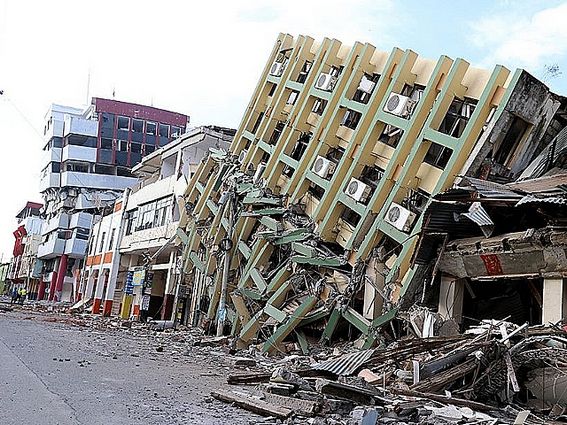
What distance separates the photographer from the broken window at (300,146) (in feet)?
57.5

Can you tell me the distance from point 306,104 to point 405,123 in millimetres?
4991

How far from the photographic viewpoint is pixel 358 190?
44.4 feet

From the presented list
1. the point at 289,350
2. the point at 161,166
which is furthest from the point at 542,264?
the point at 161,166

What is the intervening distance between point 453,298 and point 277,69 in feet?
38.7

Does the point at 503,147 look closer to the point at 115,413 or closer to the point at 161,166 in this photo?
the point at 115,413

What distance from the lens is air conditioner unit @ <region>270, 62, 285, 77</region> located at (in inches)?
797

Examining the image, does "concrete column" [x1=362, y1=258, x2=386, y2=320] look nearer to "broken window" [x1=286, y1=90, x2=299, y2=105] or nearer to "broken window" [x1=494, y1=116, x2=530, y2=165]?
"broken window" [x1=494, y1=116, x2=530, y2=165]

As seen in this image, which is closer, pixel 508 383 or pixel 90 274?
pixel 508 383

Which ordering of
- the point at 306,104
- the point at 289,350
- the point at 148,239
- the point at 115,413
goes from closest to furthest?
the point at 115,413, the point at 289,350, the point at 306,104, the point at 148,239

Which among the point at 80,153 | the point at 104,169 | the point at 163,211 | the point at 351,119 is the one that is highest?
the point at 80,153

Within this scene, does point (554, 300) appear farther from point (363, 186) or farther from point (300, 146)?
point (300, 146)

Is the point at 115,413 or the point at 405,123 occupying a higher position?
the point at 405,123

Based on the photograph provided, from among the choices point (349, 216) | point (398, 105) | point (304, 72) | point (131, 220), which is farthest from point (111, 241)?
point (398, 105)

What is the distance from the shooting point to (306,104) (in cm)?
1725
